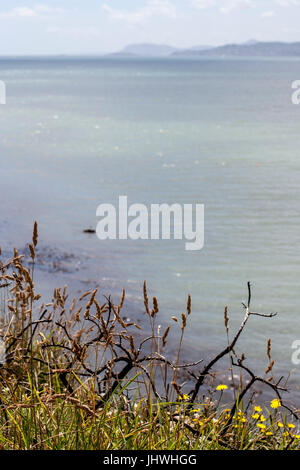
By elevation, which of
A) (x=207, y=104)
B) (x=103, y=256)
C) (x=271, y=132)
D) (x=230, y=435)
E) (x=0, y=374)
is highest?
(x=207, y=104)

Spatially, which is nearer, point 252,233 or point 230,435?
point 230,435

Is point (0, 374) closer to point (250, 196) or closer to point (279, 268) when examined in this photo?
point (279, 268)

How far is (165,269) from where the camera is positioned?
1238cm

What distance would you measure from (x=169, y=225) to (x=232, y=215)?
6.41ft

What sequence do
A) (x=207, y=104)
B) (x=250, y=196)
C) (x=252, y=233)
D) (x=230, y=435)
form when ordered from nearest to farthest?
(x=230, y=435)
(x=252, y=233)
(x=250, y=196)
(x=207, y=104)

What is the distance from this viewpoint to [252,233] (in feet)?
49.6

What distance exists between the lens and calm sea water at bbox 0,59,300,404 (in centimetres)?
1062

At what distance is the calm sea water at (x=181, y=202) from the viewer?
1062 centimetres

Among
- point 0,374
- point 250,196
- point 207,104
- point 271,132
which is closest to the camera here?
point 0,374

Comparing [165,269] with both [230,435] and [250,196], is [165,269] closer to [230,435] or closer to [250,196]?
[250,196]

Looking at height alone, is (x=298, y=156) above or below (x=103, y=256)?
above

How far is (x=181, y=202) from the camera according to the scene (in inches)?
723

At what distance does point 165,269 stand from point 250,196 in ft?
24.7

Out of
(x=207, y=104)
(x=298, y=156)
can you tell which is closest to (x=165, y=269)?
(x=298, y=156)
